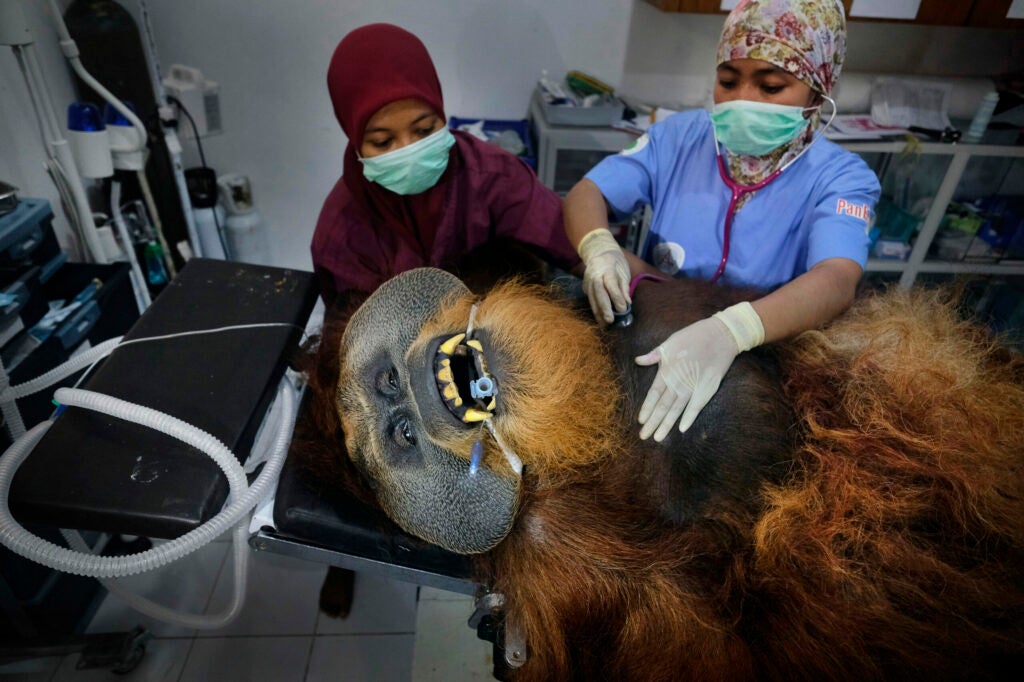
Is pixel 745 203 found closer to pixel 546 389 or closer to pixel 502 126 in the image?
pixel 546 389

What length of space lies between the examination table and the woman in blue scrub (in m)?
0.47

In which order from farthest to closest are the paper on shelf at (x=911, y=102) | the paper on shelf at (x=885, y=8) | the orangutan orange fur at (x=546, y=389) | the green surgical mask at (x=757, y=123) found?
the paper on shelf at (x=911, y=102) → the paper on shelf at (x=885, y=8) → the green surgical mask at (x=757, y=123) → the orangutan orange fur at (x=546, y=389)

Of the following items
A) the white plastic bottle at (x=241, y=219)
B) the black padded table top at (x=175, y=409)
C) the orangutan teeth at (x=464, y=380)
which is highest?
the orangutan teeth at (x=464, y=380)

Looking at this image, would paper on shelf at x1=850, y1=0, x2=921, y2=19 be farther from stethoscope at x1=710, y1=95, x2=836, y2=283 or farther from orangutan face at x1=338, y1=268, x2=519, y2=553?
orangutan face at x1=338, y1=268, x2=519, y2=553

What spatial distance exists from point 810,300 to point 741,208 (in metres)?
0.41

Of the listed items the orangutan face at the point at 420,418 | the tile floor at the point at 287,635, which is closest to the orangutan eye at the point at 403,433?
the orangutan face at the point at 420,418

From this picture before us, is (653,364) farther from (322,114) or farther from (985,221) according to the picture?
(985,221)

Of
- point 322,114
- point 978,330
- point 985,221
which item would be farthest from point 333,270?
point 985,221

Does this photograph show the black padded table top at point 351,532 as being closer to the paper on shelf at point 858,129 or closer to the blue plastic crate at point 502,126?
Result: the blue plastic crate at point 502,126

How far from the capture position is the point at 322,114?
2697 millimetres

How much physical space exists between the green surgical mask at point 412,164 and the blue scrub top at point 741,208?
380mm

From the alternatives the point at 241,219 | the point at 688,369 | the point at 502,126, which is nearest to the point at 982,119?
the point at 502,126

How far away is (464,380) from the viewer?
869 millimetres

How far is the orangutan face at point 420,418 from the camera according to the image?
32.2 inches
